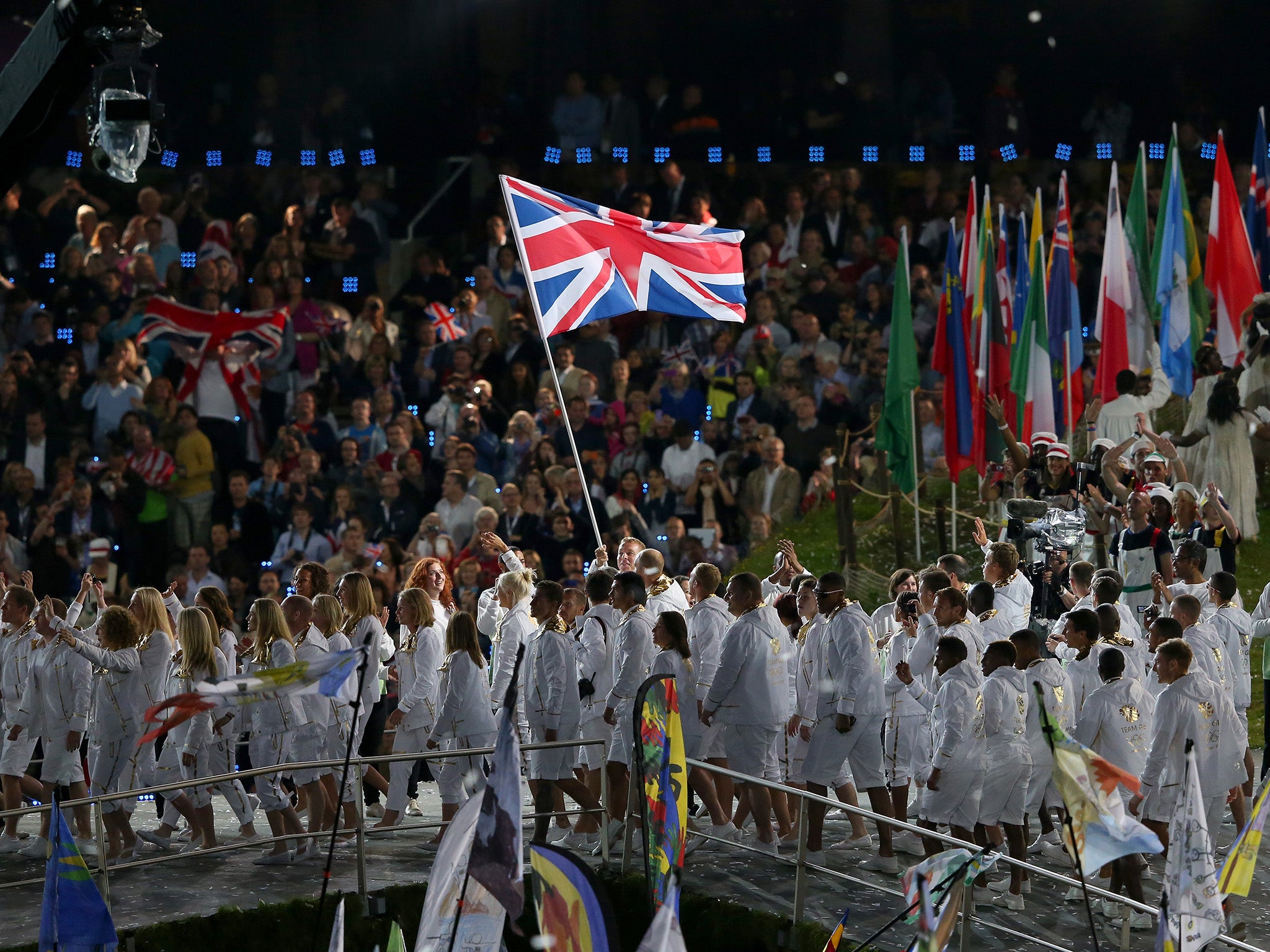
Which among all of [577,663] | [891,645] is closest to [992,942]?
[891,645]

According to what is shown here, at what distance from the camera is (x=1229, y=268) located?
17750 mm

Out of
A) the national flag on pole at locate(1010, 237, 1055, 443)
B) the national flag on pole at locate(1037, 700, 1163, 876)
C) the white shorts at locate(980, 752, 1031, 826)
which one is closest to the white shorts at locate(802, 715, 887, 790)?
the white shorts at locate(980, 752, 1031, 826)

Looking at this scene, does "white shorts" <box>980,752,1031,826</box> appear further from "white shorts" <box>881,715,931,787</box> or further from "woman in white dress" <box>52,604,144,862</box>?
"woman in white dress" <box>52,604,144,862</box>

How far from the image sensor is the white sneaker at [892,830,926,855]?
11.3m

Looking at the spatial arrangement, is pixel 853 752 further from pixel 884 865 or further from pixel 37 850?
pixel 37 850

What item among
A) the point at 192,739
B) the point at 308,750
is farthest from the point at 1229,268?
the point at 192,739

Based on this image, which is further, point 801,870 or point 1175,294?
point 1175,294

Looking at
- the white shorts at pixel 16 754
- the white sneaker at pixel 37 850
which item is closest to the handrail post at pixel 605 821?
the white sneaker at pixel 37 850

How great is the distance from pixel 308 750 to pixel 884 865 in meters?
3.85

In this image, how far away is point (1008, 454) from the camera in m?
15.4

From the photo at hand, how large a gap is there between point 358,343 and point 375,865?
998 centimetres

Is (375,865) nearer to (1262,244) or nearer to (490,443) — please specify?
(490,443)

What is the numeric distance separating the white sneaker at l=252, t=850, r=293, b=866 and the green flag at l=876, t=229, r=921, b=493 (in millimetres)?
7857

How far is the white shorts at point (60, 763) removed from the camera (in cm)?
1207
